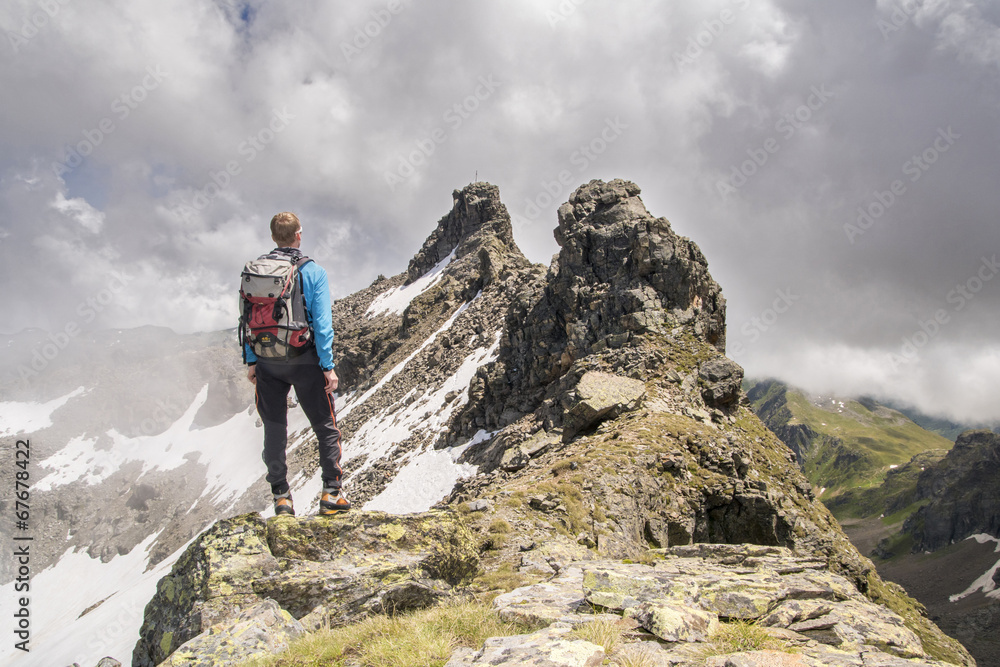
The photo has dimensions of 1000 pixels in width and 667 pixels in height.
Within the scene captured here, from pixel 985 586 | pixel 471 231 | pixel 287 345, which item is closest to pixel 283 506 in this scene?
pixel 287 345

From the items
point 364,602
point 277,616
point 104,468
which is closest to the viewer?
point 277,616

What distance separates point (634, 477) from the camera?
14570 millimetres

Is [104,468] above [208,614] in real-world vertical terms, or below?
above

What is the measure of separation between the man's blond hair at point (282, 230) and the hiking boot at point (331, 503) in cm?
383

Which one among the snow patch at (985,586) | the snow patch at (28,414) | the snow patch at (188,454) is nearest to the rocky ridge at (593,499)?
the snow patch at (188,454)

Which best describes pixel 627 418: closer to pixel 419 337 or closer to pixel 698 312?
pixel 698 312

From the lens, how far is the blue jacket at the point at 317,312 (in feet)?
22.1

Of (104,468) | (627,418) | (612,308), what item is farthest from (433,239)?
(104,468)

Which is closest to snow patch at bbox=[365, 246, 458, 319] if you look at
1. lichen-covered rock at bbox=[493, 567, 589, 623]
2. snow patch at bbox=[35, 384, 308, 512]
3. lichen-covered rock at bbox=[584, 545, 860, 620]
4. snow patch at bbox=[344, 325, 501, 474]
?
snow patch at bbox=[35, 384, 308, 512]

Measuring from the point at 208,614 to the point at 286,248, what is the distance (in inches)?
186

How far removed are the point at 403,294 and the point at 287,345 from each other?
94956 millimetres

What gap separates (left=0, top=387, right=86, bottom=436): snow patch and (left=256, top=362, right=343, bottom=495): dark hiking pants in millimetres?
189248

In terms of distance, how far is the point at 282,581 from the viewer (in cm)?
609

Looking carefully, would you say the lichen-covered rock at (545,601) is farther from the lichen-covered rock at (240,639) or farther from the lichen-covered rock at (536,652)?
the lichen-covered rock at (240,639)
